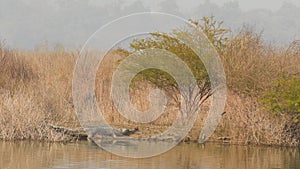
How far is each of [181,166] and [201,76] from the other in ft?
21.5

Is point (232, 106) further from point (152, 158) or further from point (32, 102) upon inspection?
point (32, 102)

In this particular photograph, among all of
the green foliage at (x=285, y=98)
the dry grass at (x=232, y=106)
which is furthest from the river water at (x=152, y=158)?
the green foliage at (x=285, y=98)

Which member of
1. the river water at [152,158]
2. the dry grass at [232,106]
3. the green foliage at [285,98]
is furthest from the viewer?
the dry grass at [232,106]

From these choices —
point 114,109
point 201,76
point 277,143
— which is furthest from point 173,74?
point 277,143

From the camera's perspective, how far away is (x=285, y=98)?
18.7 meters

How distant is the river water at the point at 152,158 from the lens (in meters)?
15.8

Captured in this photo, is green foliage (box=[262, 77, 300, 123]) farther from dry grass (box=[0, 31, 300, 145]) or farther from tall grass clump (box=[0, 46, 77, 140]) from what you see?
tall grass clump (box=[0, 46, 77, 140])

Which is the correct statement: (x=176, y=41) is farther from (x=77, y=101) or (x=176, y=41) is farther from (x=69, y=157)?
(x=69, y=157)

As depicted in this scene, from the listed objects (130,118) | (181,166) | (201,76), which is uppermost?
(201,76)

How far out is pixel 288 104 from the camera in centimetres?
1850

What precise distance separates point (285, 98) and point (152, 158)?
4398 millimetres

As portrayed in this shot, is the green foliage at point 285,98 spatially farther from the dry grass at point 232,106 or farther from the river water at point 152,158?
the river water at point 152,158

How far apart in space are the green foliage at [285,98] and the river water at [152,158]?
118cm

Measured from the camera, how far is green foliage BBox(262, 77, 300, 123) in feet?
60.2
